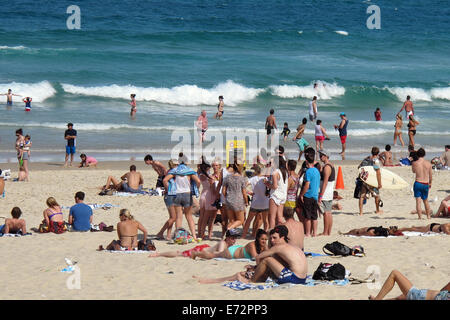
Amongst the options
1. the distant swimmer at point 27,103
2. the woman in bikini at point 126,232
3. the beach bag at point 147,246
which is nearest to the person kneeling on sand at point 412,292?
the beach bag at point 147,246

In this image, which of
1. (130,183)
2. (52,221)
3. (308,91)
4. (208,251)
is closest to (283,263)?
(208,251)

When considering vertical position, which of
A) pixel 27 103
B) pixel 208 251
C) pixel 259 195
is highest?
pixel 27 103

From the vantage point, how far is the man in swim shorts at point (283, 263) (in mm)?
8086

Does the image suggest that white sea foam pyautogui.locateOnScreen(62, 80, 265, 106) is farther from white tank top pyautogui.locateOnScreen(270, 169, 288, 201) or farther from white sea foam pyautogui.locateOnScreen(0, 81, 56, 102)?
white tank top pyautogui.locateOnScreen(270, 169, 288, 201)

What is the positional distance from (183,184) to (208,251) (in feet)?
4.31

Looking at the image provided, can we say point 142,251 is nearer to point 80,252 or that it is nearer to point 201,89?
point 80,252

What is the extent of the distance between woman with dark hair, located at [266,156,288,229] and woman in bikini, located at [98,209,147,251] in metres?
1.85

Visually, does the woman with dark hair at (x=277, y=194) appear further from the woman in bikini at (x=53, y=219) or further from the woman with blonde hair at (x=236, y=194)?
the woman in bikini at (x=53, y=219)

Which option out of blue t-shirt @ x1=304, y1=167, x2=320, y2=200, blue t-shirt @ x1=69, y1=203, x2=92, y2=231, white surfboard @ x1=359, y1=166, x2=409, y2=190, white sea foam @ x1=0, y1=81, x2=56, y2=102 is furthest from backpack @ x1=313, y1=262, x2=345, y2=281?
white sea foam @ x1=0, y1=81, x2=56, y2=102

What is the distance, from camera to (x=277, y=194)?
1058cm

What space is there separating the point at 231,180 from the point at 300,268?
2.75 meters

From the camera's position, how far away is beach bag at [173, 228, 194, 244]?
10.9 metres

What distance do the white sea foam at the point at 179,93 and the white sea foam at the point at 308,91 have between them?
1021mm

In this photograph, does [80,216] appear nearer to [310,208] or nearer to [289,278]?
[310,208]
